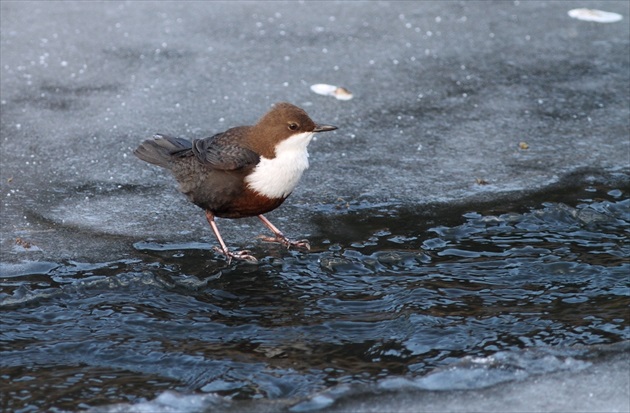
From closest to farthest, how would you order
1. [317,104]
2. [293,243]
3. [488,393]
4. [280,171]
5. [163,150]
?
[488,393] < [280,171] < [293,243] < [163,150] < [317,104]

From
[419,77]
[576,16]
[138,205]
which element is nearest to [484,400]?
[138,205]

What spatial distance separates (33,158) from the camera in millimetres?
5168

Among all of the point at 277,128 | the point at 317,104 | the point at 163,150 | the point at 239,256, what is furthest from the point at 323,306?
the point at 317,104

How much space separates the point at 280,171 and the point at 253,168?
13cm

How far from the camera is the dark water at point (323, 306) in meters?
3.40

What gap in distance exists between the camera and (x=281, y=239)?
450 centimetres

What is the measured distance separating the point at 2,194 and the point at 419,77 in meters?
2.83

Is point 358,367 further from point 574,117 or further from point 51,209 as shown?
point 574,117

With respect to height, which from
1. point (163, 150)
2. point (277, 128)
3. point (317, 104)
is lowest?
point (317, 104)

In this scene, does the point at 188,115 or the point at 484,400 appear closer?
the point at 484,400

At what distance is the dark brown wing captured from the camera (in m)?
4.31

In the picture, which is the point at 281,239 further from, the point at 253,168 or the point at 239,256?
the point at 253,168

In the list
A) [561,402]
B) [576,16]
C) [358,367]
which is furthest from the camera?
[576,16]

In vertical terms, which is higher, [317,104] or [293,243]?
[317,104]
